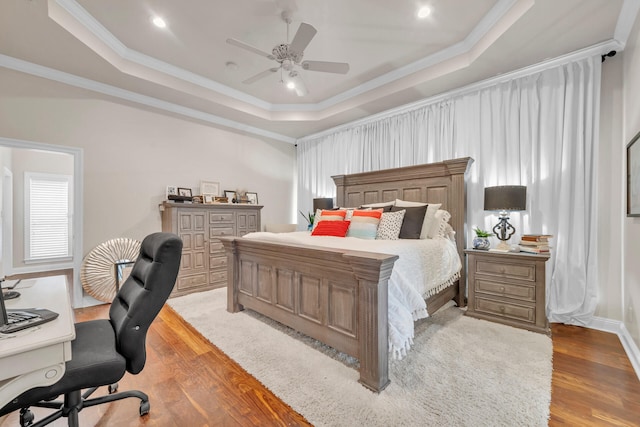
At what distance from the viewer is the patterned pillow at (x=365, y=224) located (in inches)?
127

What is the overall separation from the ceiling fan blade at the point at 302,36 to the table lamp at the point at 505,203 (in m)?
2.47

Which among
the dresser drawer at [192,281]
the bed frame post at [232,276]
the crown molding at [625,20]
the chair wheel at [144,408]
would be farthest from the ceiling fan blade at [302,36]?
the dresser drawer at [192,281]

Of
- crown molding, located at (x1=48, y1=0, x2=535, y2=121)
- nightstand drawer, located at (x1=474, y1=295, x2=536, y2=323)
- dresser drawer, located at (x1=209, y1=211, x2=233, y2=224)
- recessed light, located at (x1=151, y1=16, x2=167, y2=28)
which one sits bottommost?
nightstand drawer, located at (x1=474, y1=295, x2=536, y2=323)

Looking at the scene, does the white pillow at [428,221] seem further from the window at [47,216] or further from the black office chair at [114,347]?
the window at [47,216]

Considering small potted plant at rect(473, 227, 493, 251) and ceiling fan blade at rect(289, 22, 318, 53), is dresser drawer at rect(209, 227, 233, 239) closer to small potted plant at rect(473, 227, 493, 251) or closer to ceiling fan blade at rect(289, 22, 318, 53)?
ceiling fan blade at rect(289, 22, 318, 53)

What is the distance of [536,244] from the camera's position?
2770mm

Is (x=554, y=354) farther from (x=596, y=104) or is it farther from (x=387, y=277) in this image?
(x=596, y=104)

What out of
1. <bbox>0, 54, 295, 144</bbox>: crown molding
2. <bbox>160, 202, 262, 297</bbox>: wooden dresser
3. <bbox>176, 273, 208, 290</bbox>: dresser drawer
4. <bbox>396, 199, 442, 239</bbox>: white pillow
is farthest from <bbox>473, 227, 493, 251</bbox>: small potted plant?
<bbox>0, 54, 295, 144</bbox>: crown molding

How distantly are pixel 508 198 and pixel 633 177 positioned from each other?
891mm

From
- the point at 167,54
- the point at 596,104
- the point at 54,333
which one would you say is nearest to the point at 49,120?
the point at 167,54

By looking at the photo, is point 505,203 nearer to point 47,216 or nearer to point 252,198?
point 252,198

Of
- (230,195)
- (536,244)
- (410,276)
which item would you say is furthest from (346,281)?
(230,195)

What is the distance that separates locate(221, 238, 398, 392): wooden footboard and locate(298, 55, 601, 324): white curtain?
2378 mm

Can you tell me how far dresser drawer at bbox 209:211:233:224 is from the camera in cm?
428
